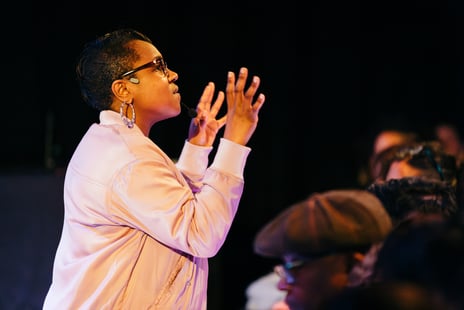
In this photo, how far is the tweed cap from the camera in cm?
159

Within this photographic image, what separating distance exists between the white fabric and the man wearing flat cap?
46cm

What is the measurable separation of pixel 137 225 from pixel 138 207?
0.26 ft

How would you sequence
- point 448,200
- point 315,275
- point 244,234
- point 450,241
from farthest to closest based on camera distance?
point 244,234 → point 448,200 → point 315,275 → point 450,241

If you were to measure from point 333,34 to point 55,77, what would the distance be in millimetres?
2112

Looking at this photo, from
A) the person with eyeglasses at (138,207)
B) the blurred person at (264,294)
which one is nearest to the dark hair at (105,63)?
the person with eyeglasses at (138,207)

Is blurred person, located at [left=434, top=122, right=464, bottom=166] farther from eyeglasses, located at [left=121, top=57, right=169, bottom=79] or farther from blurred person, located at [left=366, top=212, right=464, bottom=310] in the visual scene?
blurred person, located at [left=366, top=212, right=464, bottom=310]

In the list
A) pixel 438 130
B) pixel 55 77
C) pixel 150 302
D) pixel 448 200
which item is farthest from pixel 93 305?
pixel 438 130

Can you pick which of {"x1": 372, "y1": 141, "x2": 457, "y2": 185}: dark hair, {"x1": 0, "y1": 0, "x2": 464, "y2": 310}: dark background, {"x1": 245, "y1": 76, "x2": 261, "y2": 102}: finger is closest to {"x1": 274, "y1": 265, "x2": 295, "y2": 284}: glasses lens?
{"x1": 245, "y1": 76, "x2": 261, "y2": 102}: finger

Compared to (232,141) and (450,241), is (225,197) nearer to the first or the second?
(232,141)

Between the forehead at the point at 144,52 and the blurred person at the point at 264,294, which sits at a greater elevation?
the forehead at the point at 144,52

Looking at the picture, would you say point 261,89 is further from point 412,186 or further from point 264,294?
point 412,186

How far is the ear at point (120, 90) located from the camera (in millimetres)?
2336

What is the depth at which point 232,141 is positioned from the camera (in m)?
2.21

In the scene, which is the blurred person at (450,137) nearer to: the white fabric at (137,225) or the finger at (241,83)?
the finger at (241,83)
